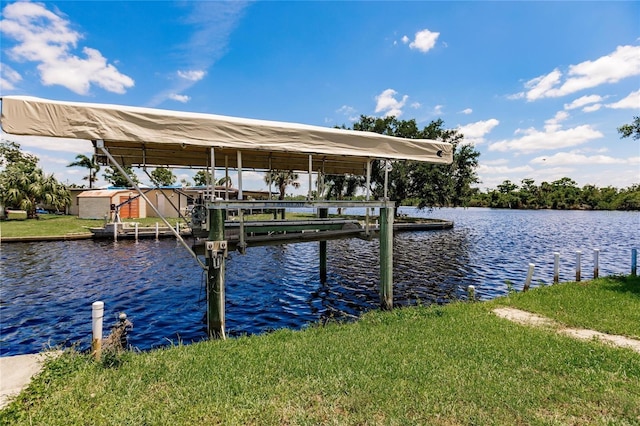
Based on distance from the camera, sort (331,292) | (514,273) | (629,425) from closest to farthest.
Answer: (629,425) < (331,292) < (514,273)

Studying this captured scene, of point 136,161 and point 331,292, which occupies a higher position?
point 136,161

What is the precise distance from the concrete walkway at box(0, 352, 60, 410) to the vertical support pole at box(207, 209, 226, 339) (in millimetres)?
2737

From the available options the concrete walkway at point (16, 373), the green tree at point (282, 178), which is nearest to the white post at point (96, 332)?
the concrete walkway at point (16, 373)

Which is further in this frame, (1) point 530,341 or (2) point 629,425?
(1) point 530,341

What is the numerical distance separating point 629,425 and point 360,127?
4256 cm

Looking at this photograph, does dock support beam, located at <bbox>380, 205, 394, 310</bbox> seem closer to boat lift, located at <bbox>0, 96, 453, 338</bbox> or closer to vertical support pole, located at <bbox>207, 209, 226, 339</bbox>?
boat lift, located at <bbox>0, 96, 453, 338</bbox>

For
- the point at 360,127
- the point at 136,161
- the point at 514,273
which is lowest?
the point at 514,273

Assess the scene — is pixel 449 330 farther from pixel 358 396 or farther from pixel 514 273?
→ pixel 514 273

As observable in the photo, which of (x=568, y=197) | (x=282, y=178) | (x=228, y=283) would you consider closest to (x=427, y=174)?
(x=282, y=178)

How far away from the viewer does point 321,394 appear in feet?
12.7

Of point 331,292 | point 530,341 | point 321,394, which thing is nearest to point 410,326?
point 530,341

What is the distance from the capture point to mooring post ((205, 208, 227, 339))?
7008mm

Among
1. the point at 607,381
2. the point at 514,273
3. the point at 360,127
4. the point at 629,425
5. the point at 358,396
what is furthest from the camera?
the point at 360,127

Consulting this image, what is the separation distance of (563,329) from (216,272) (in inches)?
287
